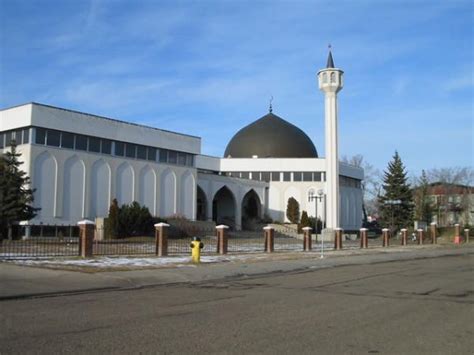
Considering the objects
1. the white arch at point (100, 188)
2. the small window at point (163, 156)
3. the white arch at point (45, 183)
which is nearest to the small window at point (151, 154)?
the small window at point (163, 156)

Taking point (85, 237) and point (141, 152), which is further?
point (141, 152)

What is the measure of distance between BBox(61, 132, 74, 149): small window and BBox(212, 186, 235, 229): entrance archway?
23784mm

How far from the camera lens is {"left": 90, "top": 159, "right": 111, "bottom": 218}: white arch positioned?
143 ft

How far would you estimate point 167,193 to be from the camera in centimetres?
4997

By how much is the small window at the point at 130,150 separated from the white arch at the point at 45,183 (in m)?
7.25

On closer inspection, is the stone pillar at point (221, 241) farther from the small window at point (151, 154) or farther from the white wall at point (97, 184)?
the small window at point (151, 154)

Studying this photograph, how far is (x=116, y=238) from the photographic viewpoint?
40500 mm

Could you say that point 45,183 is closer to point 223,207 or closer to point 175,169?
point 175,169

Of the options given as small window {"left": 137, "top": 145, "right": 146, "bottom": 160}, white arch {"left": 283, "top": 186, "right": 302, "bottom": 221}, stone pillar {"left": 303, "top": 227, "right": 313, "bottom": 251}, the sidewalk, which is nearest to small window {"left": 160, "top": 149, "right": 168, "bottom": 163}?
small window {"left": 137, "top": 145, "right": 146, "bottom": 160}

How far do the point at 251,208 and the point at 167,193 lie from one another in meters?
18.8

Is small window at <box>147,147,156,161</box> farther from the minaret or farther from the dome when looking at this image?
the dome

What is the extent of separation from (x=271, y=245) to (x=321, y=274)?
12.5 m

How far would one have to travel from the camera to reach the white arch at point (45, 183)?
130ft

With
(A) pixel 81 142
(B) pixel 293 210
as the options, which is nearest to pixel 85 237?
(A) pixel 81 142
